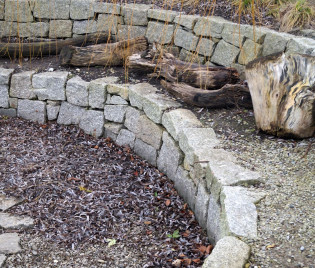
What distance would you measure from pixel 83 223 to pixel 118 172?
916 mm

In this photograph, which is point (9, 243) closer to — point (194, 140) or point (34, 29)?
point (194, 140)

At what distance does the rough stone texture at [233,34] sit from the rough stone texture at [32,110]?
7.82 feet

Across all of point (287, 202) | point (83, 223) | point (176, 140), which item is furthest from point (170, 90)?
point (287, 202)

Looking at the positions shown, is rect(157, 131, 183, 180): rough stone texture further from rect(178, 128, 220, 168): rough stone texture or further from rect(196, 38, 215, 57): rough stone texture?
rect(196, 38, 215, 57): rough stone texture

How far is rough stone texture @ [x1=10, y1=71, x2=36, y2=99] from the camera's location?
5191 millimetres

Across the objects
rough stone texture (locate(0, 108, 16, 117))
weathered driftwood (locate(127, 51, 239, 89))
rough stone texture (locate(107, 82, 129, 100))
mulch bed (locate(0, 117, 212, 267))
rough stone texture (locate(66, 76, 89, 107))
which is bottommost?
mulch bed (locate(0, 117, 212, 267))

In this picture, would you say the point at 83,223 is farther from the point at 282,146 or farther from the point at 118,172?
the point at 282,146

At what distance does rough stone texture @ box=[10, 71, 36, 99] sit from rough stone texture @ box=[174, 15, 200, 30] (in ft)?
6.33

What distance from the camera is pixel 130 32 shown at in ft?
18.1

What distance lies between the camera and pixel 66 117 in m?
5.20

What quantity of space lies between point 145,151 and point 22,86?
1.86 metres

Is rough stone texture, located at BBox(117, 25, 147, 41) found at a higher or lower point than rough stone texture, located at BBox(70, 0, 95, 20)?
lower

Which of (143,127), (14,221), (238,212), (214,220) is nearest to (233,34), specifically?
(143,127)

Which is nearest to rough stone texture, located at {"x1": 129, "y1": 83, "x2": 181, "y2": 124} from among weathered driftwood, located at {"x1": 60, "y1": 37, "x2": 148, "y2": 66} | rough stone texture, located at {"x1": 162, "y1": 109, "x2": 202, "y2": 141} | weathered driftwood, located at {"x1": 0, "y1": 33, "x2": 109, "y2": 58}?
rough stone texture, located at {"x1": 162, "y1": 109, "x2": 202, "y2": 141}
